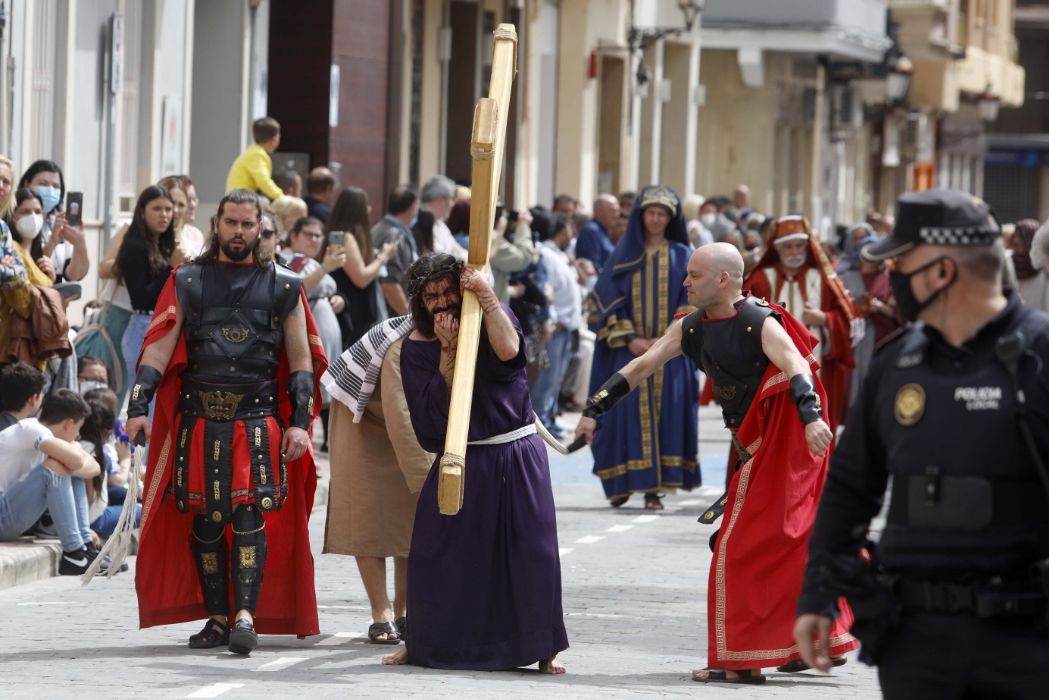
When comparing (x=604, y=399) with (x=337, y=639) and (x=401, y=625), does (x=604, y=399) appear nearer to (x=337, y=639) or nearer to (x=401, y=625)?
(x=401, y=625)

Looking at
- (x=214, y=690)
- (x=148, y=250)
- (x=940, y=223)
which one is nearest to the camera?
(x=940, y=223)

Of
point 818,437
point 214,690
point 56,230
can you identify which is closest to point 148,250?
point 56,230

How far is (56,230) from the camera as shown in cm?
1252

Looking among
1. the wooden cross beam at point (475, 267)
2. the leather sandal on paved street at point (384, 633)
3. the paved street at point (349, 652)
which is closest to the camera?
the wooden cross beam at point (475, 267)

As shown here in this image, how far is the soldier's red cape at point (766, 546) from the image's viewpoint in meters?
8.71

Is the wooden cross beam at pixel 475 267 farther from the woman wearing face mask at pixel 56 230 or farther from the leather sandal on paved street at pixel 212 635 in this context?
the woman wearing face mask at pixel 56 230

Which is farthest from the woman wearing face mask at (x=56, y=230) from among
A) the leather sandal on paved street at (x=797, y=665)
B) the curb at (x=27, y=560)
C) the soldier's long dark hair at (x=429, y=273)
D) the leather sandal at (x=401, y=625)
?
the leather sandal on paved street at (x=797, y=665)

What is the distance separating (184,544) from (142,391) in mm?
724

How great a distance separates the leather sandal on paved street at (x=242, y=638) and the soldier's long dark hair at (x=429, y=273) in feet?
4.36

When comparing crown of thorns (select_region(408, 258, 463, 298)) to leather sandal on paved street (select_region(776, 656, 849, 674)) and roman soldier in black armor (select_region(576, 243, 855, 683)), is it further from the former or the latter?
leather sandal on paved street (select_region(776, 656, 849, 674))

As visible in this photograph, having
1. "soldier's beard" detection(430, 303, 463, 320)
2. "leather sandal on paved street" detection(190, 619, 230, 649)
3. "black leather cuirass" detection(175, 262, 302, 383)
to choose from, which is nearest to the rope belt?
"soldier's beard" detection(430, 303, 463, 320)

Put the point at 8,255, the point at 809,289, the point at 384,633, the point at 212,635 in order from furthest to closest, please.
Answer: the point at 809,289, the point at 8,255, the point at 384,633, the point at 212,635

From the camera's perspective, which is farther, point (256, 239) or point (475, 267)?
point (256, 239)

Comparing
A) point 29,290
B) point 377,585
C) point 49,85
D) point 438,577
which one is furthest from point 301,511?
point 49,85
